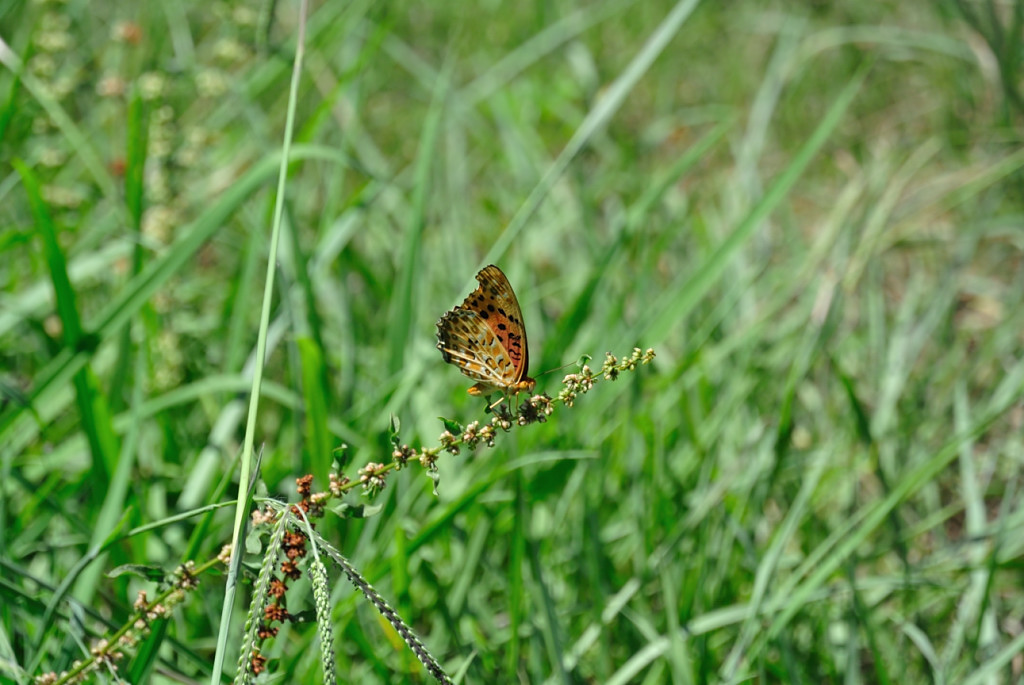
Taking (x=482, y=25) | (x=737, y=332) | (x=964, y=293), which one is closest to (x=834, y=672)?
(x=737, y=332)

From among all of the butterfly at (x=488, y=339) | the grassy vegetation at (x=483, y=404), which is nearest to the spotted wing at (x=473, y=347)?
the butterfly at (x=488, y=339)

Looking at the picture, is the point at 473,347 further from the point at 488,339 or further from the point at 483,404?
the point at 483,404

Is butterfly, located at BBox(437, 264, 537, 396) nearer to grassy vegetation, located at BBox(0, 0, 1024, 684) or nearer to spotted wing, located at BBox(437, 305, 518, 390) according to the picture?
spotted wing, located at BBox(437, 305, 518, 390)

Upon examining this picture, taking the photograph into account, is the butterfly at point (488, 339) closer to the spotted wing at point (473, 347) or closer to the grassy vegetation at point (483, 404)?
the spotted wing at point (473, 347)

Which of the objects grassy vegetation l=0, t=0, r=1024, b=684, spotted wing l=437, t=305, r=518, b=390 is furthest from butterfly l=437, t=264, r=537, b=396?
grassy vegetation l=0, t=0, r=1024, b=684

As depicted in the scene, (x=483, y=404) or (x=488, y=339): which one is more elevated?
(x=483, y=404)

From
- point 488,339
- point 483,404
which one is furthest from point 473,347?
point 483,404
